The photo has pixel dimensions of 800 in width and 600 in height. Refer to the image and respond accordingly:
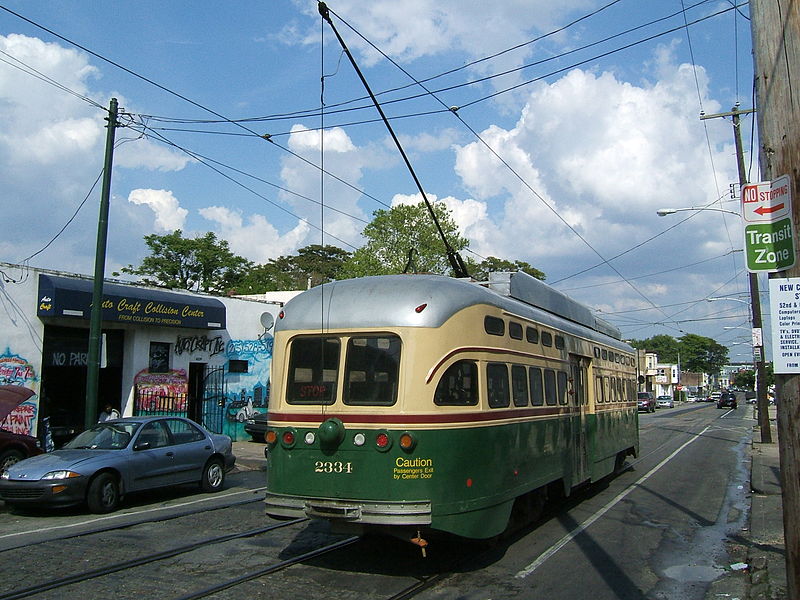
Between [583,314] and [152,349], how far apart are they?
12.5m

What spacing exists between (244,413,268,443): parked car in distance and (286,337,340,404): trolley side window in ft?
48.4

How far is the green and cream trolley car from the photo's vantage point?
6918mm

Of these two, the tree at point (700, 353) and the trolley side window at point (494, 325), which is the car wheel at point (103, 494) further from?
the tree at point (700, 353)

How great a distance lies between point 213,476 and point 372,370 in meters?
7.49

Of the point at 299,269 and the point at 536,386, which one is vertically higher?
the point at 299,269

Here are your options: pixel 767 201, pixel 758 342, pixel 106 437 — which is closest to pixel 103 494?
pixel 106 437

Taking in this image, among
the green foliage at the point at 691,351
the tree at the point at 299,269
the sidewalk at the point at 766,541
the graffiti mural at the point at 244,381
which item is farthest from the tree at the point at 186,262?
the green foliage at the point at 691,351

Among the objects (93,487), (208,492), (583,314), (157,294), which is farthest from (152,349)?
(583,314)

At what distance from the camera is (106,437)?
39.6 feet

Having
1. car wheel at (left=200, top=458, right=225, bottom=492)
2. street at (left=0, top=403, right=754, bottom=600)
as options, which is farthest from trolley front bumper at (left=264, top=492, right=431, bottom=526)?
car wheel at (left=200, top=458, right=225, bottom=492)

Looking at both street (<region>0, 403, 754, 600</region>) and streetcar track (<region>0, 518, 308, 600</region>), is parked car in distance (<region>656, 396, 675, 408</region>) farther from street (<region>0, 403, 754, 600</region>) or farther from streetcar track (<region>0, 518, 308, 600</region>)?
streetcar track (<region>0, 518, 308, 600</region>)

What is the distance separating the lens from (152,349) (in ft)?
66.8

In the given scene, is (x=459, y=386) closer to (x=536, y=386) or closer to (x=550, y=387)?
(x=536, y=386)

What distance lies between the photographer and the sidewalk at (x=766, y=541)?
23.8 feet
